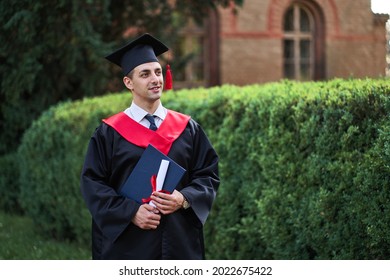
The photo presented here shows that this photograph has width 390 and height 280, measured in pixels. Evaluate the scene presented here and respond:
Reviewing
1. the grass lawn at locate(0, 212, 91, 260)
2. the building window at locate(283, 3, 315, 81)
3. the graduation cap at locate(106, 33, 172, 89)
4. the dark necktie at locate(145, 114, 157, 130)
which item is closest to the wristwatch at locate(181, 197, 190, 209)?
the dark necktie at locate(145, 114, 157, 130)

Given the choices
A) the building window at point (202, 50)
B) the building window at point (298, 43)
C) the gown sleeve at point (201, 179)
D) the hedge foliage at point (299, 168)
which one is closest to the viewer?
the gown sleeve at point (201, 179)

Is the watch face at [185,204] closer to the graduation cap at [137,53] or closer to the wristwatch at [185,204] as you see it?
the wristwatch at [185,204]

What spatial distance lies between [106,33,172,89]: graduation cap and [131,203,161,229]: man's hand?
2.45ft

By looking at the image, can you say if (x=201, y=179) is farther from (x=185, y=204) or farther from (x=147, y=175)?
(x=147, y=175)

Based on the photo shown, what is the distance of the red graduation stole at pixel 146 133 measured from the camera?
11.7ft

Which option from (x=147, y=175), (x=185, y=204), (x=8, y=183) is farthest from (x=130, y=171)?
(x=8, y=183)

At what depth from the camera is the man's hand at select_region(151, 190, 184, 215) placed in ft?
11.1

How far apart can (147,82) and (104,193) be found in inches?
24.6

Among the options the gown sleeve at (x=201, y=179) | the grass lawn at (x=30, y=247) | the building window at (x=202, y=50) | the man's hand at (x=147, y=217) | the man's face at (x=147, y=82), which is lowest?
the grass lawn at (x=30, y=247)

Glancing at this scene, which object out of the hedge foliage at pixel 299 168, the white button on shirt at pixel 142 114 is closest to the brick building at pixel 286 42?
the hedge foliage at pixel 299 168

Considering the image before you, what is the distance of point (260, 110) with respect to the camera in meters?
5.48

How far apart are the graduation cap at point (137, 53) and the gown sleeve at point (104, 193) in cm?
38

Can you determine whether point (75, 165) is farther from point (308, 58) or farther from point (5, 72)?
point (308, 58)

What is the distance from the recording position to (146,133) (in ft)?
11.7
